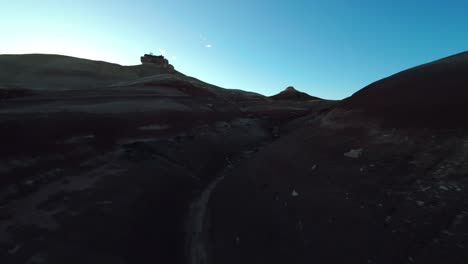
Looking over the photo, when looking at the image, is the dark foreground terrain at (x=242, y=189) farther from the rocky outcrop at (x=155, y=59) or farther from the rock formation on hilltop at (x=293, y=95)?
the rocky outcrop at (x=155, y=59)

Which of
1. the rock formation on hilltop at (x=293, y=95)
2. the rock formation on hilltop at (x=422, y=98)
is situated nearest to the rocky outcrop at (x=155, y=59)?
the rock formation on hilltop at (x=293, y=95)

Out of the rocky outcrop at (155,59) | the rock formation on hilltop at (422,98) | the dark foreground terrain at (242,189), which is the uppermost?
the rocky outcrop at (155,59)

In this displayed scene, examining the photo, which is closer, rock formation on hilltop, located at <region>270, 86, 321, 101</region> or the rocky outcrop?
rock formation on hilltop, located at <region>270, 86, 321, 101</region>

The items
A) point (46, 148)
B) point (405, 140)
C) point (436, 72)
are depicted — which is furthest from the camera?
point (436, 72)

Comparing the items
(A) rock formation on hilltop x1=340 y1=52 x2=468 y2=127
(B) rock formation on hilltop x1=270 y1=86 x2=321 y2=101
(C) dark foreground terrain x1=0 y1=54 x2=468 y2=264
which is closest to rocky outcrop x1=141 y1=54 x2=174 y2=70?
(B) rock formation on hilltop x1=270 y1=86 x2=321 y2=101

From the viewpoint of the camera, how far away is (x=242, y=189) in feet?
20.1

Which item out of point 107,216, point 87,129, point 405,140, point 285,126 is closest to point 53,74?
point 87,129

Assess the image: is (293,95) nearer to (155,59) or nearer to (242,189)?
(242,189)

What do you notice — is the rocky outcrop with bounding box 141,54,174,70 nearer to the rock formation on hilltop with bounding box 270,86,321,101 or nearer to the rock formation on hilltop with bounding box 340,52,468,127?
the rock formation on hilltop with bounding box 270,86,321,101

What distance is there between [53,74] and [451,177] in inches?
1256

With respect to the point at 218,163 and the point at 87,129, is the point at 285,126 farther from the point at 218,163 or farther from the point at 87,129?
the point at 87,129

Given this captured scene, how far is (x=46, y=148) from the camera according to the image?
228 inches

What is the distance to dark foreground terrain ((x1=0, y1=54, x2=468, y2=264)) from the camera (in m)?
3.50

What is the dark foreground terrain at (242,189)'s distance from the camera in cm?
350
